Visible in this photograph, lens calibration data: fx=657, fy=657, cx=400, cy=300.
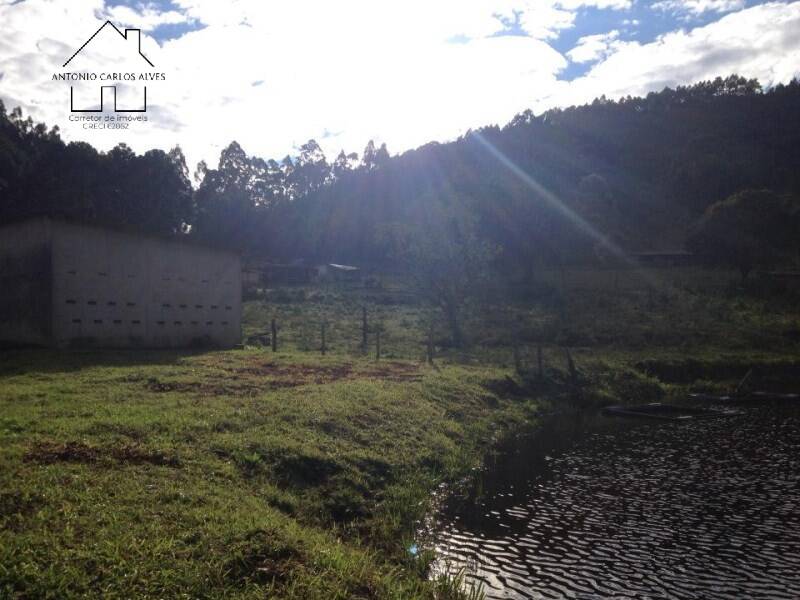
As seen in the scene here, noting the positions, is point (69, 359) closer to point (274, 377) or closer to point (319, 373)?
point (274, 377)

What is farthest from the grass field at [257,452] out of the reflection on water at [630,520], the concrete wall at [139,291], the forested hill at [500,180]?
the forested hill at [500,180]

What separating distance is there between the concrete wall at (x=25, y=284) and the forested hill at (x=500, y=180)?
129 ft

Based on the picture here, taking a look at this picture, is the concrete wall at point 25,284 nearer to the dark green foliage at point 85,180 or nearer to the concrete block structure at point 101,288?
the concrete block structure at point 101,288

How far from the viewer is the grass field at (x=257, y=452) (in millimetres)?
7539

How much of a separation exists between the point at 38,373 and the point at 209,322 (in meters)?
13.5

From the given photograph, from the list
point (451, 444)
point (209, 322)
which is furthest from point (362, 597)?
point (209, 322)

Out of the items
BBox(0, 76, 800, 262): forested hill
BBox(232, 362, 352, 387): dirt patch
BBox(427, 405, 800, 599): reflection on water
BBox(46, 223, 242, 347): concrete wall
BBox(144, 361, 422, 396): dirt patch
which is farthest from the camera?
BBox(0, 76, 800, 262): forested hill

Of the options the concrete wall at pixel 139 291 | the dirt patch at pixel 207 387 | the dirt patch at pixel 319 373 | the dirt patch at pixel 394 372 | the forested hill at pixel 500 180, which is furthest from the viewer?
the forested hill at pixel 500 180

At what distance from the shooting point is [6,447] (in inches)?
416

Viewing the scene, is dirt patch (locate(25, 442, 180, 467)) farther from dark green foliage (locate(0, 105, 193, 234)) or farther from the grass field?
dark green foliage (locate(0, 105, 193, 234))

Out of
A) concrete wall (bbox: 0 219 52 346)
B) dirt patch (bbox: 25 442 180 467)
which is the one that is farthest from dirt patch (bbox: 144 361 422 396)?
concrete wall (bbox: 0 219 52 346)

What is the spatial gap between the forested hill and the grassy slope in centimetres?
5210

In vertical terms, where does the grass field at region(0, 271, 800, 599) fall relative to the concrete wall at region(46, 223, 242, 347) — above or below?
below

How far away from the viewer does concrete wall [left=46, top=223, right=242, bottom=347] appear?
83.9ft
